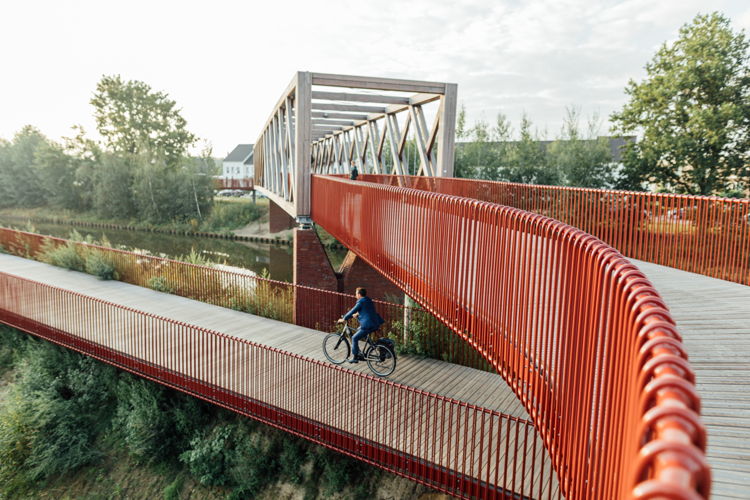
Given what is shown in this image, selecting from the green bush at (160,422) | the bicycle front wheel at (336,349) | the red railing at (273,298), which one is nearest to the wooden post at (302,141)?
the red railing at (273,298)

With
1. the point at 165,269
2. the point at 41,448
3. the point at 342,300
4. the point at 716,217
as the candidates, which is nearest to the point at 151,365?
the point at 41,448

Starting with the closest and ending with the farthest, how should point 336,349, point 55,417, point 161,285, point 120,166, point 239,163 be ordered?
point 336,349 → point 55,417 → point 161,285 → point 120,166 → point 239,163

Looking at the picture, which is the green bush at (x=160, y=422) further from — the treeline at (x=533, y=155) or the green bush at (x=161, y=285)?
the treeline at (x=533, y=155)

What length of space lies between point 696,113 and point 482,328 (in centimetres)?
2494

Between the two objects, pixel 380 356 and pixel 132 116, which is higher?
pixel 132 116

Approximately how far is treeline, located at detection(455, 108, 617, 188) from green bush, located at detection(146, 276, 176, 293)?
2462 cm

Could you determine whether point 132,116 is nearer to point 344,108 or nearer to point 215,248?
point 215,248

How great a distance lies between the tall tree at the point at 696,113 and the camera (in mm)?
24422

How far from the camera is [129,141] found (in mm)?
65938

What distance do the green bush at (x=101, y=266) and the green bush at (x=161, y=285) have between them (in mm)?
2814

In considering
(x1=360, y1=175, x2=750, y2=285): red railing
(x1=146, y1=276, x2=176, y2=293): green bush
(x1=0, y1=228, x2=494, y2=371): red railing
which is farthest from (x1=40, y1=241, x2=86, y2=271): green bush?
(x1=360, y1=175, x2=750, y2=285): red railing

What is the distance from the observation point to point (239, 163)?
326ft

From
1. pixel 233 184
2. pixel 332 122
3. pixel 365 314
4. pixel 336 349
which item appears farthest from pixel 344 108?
pixel 233 184

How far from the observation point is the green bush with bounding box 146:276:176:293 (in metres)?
17.9
